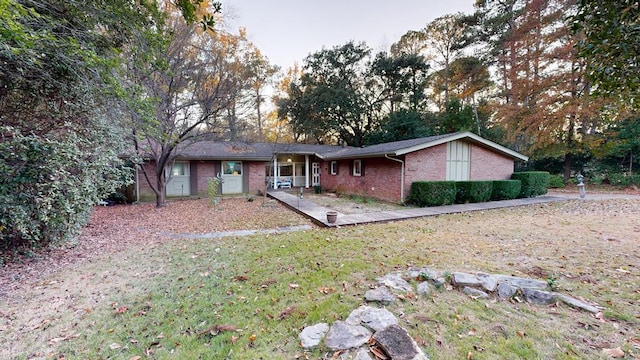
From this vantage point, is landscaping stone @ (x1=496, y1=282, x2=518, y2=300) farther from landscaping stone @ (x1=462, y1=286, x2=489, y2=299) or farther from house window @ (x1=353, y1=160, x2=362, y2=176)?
house window @ (x1=353, y1=160, x2=362, y2=176)

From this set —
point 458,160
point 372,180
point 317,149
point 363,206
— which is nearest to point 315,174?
point 317,149

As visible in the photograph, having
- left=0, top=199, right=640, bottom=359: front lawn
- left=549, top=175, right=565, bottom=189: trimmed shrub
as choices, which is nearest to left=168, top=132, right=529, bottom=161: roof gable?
left=0, top=199, right=640, bottom=359: front lawn

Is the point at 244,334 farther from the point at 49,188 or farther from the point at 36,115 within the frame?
the point at 36,115

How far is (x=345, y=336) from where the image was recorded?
238 centimetres

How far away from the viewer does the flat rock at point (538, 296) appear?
2.94m

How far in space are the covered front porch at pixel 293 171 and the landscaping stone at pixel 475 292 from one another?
49.9 feet

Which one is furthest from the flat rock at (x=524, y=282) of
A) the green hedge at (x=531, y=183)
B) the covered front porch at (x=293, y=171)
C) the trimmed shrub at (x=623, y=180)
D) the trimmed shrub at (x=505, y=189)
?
the trimmed shrub at (x=623, y=180)

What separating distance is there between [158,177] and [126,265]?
7.47 metres

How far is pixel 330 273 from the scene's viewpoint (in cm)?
383

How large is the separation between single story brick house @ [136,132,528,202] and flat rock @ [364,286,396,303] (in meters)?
7.92

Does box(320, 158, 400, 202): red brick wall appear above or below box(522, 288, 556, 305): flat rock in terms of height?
above

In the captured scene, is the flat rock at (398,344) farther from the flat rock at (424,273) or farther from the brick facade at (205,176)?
the brick facade at (205,176)

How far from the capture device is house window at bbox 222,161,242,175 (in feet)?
48.4

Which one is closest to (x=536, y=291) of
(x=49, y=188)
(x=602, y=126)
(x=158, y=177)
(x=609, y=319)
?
(x=609, y=319)
